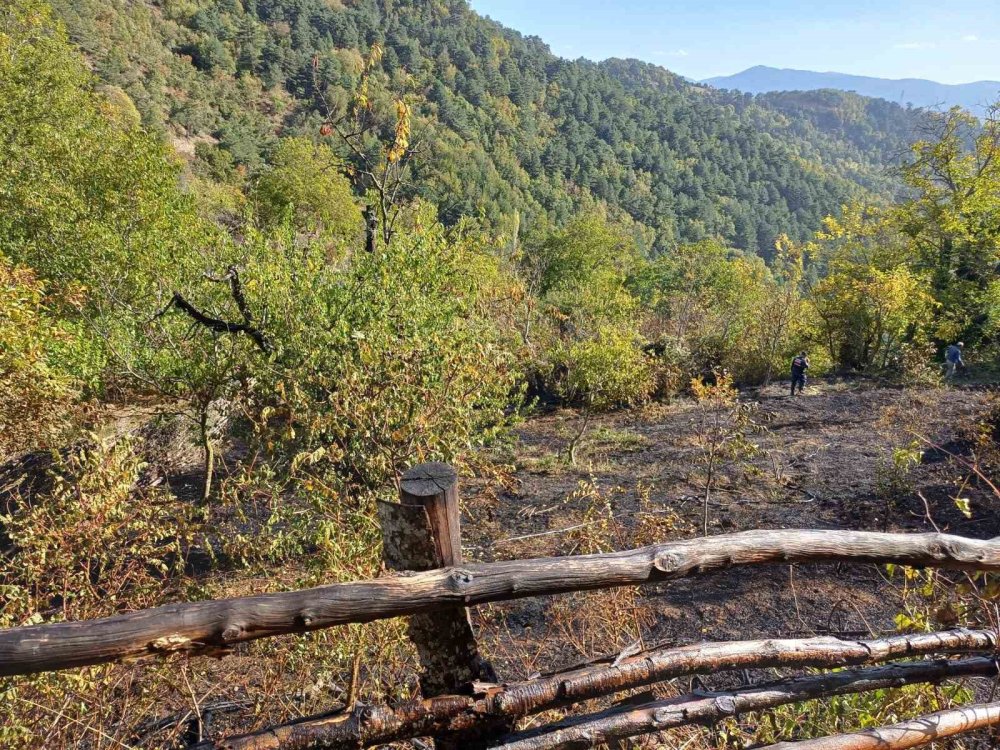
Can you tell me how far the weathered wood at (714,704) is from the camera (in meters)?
1.75

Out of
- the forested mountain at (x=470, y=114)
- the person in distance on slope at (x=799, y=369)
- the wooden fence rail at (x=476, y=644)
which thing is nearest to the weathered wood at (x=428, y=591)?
the wooden fence rail at (x=476, y=644)

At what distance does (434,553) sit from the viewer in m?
1.63

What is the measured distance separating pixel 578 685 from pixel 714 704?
48 centimetres

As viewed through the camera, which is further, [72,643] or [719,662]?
[719,662]

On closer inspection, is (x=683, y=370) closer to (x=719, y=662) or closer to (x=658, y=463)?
(x=658, y=463)

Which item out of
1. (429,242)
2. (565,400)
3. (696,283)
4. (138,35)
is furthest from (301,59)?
(429,242)

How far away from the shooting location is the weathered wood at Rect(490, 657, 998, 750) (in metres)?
1.75

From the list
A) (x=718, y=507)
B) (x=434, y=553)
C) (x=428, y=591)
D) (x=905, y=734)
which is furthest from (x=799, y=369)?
(x=428, y=591)

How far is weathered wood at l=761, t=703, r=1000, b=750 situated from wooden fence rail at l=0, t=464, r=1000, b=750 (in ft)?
0.23

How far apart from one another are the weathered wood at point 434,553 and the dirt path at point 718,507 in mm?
1354

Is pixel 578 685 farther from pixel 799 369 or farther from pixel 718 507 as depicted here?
pixel 799 369

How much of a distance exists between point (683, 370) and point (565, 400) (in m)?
3.00

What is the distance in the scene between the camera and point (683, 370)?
47.6 feet

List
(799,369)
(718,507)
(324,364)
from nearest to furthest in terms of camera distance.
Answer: (324,364) < (718,507) < (799,369)
